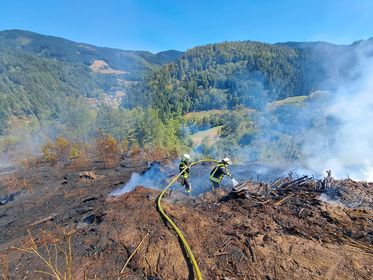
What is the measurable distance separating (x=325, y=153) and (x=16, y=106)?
93.6 metres

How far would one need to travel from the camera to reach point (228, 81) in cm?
10138

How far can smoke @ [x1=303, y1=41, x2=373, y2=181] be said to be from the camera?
19.5 metres

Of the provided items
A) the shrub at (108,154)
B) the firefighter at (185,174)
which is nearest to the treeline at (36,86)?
the shrub at (108,154)

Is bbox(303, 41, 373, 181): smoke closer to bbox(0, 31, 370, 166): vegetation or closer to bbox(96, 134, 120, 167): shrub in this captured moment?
bbox(0, 31, 370, 166): vegetation

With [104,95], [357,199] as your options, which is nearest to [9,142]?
[357,199]

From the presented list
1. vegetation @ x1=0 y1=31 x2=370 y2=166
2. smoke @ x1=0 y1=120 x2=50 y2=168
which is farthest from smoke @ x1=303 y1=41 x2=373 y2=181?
smoke @ x1=0 y1=120 x2=50 y2=168

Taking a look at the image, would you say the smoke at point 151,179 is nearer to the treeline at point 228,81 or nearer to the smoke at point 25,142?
the smoke at point 25,142

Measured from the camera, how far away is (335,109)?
3188cm

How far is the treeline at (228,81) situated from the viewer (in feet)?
275

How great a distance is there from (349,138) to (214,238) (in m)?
21.3

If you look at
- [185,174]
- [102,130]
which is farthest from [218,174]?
[102,130]

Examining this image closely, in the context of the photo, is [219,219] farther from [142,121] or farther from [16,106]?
[16,106]

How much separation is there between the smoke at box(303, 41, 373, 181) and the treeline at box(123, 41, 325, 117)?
144 feet

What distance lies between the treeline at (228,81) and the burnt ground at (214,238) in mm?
→ 59900
